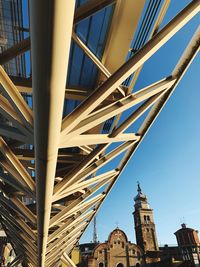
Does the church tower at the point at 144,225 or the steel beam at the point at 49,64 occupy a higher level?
the church tower at the point at 144,225

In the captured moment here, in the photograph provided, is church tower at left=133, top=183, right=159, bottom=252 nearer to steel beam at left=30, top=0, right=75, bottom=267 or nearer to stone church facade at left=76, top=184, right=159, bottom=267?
stone church facade at left=76, top=184, right=159, bottom=267

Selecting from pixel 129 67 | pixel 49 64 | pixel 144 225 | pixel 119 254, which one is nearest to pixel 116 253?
pixel 119 254

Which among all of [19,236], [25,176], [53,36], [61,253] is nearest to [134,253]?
[61,253]

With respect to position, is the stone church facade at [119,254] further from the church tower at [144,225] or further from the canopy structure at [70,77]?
the canopy structure at [70,77]

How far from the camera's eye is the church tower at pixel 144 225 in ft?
164

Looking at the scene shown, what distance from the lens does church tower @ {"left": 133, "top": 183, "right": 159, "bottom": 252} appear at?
50125mm

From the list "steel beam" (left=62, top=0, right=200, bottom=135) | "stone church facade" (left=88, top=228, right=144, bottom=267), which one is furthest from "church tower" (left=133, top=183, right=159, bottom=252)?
"steel beam" (left=62, top=0, right=200, bottom=135)

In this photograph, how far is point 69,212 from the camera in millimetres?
7719

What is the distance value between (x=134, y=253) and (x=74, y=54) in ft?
149

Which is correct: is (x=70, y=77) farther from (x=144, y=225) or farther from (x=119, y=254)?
(x=144, y=225)

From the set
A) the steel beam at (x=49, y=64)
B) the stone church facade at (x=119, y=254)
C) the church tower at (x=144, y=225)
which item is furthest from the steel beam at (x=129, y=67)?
the church tower at (x=144, y=225)

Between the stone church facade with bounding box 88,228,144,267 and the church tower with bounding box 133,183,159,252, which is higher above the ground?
the church tower with bounding box 133,183,159,252

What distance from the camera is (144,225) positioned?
52.4 meters

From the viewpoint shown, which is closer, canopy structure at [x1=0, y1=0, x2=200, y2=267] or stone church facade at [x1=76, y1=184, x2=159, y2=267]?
canopy structure at [x1=0, y1=0, x2=200, y2=267]
